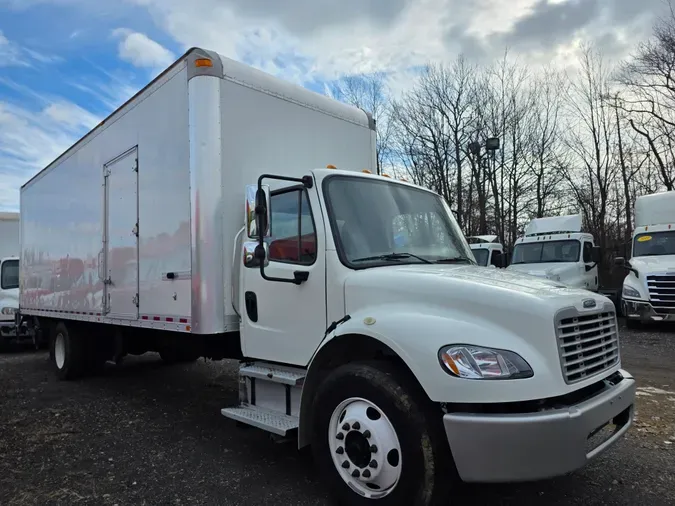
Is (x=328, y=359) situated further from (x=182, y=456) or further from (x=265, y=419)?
(x=182, y=456)

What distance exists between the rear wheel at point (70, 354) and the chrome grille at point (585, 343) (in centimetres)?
700

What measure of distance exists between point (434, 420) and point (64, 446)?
3.88 metres

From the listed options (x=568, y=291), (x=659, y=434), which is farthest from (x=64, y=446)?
(x=659, y=434)

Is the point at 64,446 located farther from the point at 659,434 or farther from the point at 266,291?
the point at 659,434

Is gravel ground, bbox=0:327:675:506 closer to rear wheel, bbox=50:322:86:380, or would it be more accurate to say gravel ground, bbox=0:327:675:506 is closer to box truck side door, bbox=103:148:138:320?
rear wheel, bbox=50:322:86:380

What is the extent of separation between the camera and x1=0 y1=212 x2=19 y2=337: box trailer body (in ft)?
37.5

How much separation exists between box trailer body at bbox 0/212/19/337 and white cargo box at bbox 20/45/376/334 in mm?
5667

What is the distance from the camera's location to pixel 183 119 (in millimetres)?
4680

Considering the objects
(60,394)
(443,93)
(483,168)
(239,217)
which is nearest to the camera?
(239,217)

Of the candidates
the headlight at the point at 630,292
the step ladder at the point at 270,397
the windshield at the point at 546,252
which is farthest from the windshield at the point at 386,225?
the windshield at the point at 546,252

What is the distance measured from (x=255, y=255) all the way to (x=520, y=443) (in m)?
2.10

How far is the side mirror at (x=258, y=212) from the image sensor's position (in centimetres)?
368

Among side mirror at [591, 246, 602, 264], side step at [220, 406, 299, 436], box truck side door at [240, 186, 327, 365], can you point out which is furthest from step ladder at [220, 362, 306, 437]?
side mirror at [591, 246, 602, 264]

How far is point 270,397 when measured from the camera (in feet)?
13.8
